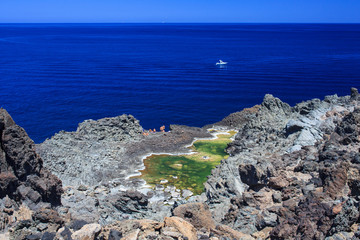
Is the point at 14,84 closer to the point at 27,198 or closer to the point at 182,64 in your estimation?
the point at 182,64

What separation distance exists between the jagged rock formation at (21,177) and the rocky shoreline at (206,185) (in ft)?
0.18

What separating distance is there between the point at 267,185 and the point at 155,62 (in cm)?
11849

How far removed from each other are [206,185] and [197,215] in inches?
441

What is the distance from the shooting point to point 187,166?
4197cm

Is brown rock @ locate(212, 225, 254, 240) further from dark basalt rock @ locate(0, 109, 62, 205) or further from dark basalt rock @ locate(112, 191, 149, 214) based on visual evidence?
dark basalt rock @ locate(112, 191, 149, 214)

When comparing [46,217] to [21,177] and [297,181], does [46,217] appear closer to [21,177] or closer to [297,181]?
[21,177]

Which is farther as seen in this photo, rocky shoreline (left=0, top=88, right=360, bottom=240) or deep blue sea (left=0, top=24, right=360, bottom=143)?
deep blue sea (left=0, top=24, right=360, bottom=143)

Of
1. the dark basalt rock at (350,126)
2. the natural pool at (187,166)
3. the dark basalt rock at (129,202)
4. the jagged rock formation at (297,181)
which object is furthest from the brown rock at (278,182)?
the natural pool at (187,166)

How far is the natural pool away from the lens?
37.5m

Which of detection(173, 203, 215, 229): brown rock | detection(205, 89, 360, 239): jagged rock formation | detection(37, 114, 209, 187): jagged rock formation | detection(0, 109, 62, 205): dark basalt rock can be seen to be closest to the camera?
detection(205, 89, 360, 239): jagged rock formation

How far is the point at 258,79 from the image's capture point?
110 m

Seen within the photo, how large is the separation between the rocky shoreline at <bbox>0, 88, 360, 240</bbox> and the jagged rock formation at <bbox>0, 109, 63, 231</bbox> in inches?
2.2

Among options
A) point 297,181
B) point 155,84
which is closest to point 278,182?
point 297,181

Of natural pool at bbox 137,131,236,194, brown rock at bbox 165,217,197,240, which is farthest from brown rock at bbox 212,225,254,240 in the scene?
natural pool at bbox 137,131,236,194
